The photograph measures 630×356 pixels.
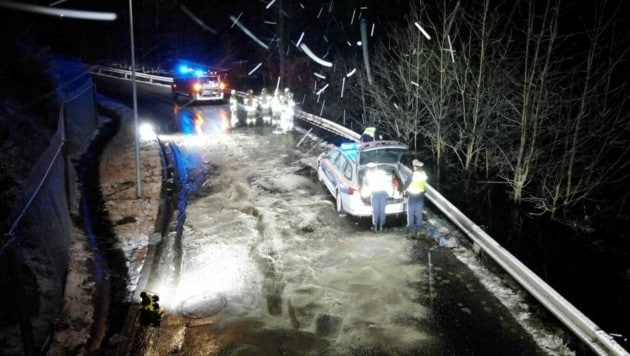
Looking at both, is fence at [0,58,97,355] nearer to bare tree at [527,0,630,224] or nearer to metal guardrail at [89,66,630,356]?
metal guardrail at [89,66,630,356]

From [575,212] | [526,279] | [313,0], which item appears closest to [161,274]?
[526,279]

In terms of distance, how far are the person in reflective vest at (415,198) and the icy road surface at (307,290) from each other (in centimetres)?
34

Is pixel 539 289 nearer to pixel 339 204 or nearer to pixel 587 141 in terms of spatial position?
pixel 339 204

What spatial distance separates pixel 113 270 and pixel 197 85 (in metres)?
19.3

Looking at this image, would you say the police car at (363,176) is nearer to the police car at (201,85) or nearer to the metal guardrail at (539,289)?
the metal guardrail at (539,289)

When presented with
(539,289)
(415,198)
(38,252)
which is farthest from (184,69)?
(539,289)

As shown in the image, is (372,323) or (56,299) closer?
(372,323)

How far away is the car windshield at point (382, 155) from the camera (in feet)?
34.5

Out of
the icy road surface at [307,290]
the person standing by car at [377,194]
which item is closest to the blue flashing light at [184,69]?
the icy road surface at [307,290]

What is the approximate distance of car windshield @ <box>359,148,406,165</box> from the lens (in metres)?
10.5

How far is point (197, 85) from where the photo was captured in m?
26.5

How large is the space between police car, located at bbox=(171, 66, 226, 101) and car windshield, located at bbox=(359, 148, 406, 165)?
1807 cm

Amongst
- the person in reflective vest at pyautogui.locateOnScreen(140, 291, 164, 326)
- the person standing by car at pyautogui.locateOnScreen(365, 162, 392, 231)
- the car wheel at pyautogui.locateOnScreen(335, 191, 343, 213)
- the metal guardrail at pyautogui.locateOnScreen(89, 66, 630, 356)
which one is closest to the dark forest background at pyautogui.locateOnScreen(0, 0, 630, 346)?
the metal guardrail at pyautogui.locateOnScreen(89, 66, 630, 356)

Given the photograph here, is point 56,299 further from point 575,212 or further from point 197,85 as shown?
point 197,85
